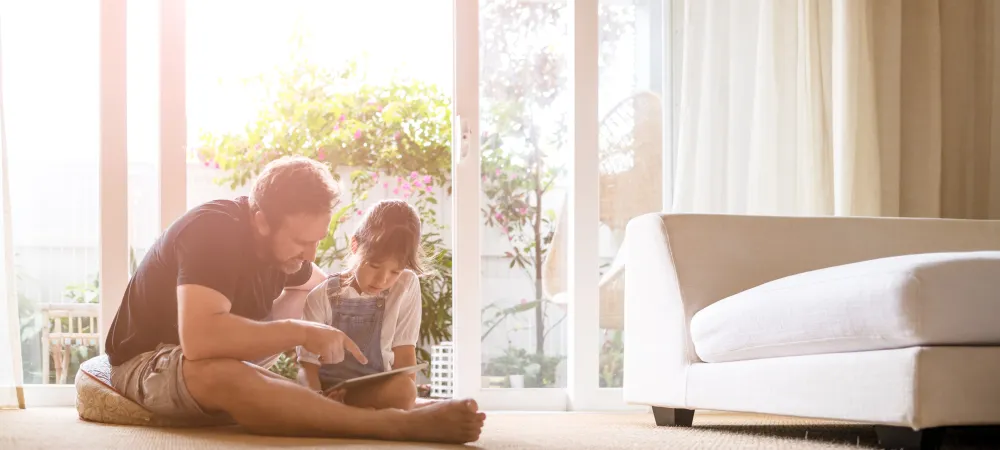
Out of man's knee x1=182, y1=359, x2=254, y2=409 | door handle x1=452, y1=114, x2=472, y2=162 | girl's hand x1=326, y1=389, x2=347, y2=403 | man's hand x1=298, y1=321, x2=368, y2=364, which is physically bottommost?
girl's hand x1=326, y1=389, x2=347, y2=403

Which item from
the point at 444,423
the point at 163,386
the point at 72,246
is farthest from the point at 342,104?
the point at 444,423

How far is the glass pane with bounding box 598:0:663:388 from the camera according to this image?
3.45 m

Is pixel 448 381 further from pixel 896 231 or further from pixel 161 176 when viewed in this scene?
pixel 896 231

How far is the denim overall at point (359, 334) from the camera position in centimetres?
217

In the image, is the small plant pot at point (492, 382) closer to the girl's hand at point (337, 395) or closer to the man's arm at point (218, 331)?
the girl's hand at point (337, 395)

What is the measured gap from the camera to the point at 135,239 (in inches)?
139

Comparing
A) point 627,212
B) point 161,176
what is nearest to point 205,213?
point 161,176

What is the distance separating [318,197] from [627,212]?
1598mm

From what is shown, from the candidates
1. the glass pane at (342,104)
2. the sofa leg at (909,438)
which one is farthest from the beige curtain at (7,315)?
the sofa leg at (909,438)

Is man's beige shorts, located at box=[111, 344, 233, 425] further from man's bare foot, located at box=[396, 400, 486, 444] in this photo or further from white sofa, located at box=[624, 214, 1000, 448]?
white sofa, located at box=[624, 214, 1000, 448]

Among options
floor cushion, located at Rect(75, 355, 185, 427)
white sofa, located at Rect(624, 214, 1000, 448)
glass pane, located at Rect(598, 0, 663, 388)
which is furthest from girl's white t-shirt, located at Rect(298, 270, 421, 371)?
glass pane, located at Rect(598, 0, 663, 388)

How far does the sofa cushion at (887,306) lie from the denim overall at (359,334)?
80 centimetres

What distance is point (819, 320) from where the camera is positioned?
1955 mm

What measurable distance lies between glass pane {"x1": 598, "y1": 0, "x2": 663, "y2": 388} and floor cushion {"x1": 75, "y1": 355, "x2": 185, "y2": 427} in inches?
65.8
